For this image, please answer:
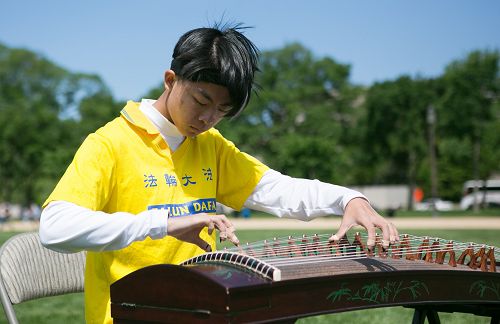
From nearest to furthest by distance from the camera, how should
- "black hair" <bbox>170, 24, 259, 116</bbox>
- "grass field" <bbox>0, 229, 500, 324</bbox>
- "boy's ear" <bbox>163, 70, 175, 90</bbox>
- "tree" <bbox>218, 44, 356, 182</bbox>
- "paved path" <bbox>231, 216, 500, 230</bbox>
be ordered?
"black hair" <bbox>170, 24, 259, 116</bbox> < "boy's ear" <bbox>163, 70, 175, 90</bbox> < "grass field" <bbox>0, 229, 500, 324</bbox> < "paved path" <bbox>231, 216, 500, 230</bbox> < "tree" <bbox>218, 44, 356, 182</bbox>

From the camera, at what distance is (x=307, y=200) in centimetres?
256

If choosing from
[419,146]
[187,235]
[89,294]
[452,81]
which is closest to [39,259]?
[89,294]

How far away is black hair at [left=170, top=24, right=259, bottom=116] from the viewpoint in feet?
6.98

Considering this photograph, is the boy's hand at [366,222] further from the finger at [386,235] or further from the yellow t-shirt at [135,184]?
the yellow t-shirt at [135,184]

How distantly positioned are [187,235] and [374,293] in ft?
1.78

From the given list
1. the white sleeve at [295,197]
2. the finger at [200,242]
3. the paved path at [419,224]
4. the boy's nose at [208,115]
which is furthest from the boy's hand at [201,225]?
the paved path at [419,224]

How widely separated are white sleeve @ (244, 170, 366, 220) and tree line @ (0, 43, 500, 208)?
1379 inches

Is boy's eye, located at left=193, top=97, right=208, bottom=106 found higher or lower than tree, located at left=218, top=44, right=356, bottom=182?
lower

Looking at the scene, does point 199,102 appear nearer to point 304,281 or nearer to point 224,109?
point 224,109

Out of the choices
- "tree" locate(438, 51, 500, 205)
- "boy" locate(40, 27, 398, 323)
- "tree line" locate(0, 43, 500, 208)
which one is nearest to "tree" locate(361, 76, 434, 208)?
"tree line" locate(0, 43, 500, 208)

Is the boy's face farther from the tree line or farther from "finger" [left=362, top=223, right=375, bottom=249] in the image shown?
the tree line

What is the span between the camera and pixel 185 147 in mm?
2457

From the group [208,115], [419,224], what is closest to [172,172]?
[208,115]

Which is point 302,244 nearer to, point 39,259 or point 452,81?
point 39,259
